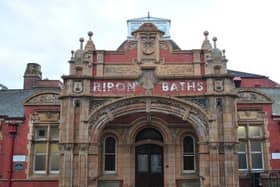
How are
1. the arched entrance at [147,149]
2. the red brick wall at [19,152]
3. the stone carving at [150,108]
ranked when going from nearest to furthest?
the stone carving at [150,108] → the arched entrance at [147,149] → the red brick wall at [19,152]

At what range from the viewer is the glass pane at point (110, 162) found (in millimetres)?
15487

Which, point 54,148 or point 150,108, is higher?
point 150,108

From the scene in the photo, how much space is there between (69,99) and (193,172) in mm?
5867

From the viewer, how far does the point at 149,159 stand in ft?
51.3

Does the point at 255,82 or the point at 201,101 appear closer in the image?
the point at 201,101

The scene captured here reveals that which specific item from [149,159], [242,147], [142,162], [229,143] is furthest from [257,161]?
[142,162]

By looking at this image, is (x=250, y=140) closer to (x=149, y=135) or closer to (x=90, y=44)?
(x=149, y=135)

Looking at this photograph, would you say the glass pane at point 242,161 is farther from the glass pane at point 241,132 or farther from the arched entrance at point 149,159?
the arched entrance at point 149,159

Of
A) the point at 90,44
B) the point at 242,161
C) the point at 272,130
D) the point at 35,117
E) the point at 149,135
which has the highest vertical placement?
the point at 90,44

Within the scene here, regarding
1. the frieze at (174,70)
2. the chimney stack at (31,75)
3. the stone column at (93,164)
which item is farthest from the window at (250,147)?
the chimney stack at (31,75)

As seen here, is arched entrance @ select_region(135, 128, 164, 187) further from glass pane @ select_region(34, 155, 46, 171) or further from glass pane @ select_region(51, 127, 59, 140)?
glass pane @ select_region(34, 155, 46, 171)

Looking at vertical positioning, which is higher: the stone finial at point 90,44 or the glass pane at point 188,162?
the stone finial at point 90,44

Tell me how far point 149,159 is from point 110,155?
5.42 feet

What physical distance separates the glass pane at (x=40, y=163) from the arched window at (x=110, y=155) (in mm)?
2900
